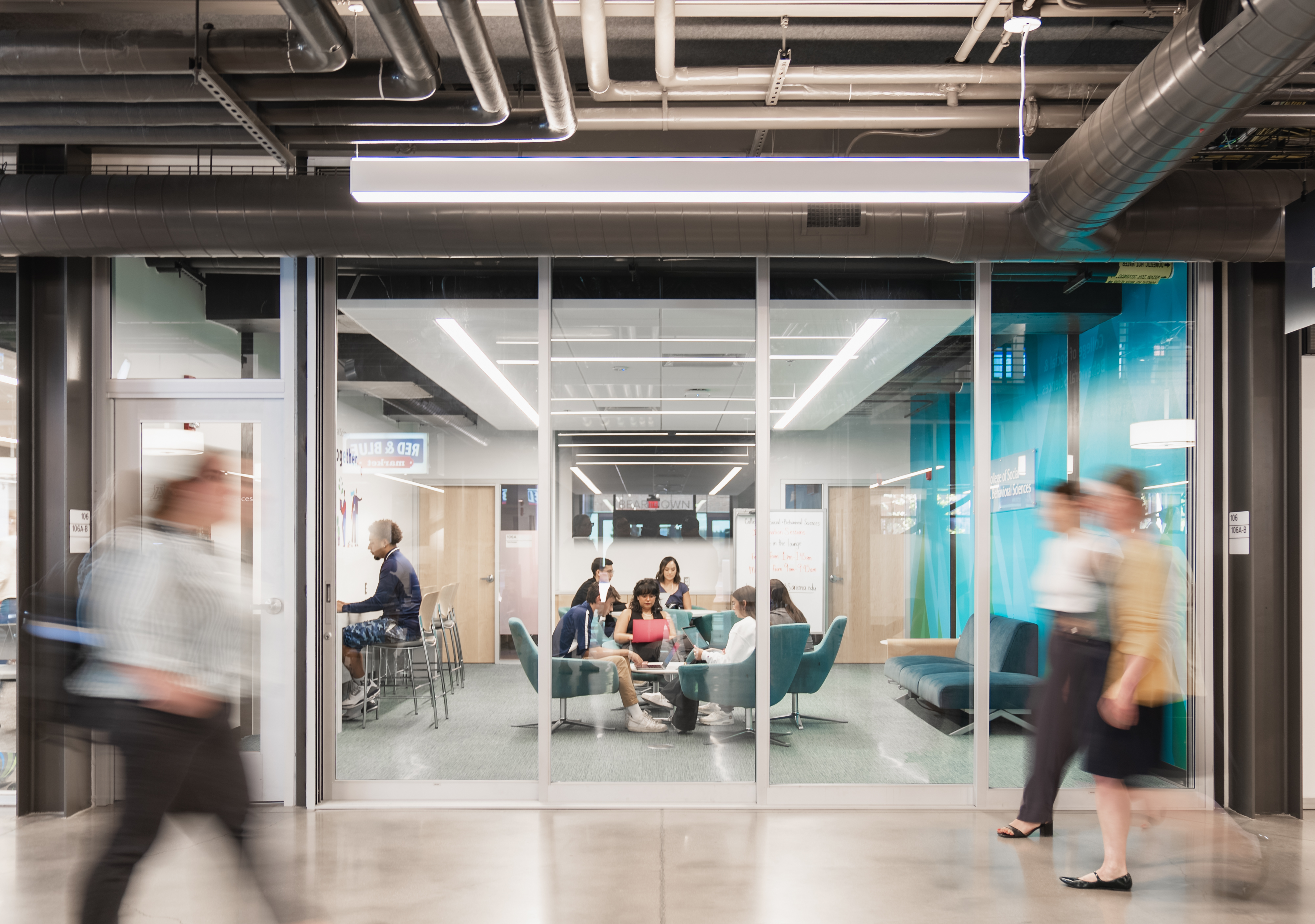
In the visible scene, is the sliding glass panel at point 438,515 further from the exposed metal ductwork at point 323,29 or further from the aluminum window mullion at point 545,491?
the exposed metal ductwork at point 323,29

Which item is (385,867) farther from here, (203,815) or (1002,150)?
(1002,150)

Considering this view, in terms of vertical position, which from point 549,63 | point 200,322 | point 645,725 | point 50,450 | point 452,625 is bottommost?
point 645,725

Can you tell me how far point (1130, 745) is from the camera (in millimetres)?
3611

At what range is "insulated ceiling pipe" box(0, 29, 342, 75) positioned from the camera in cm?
347

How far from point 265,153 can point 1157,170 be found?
4273mm

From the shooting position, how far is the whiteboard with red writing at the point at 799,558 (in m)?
5.18

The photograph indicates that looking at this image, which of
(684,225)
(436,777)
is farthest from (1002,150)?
(436,777)

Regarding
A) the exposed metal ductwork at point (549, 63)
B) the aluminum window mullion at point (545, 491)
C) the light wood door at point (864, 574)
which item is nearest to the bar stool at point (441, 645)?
the aluminum window mullion at point (545, 491)

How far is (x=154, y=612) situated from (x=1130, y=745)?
3492mm

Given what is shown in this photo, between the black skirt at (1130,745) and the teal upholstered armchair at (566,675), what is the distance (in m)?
2.50

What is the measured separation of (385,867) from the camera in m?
4.06

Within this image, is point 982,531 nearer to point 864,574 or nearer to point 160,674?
point 864,574

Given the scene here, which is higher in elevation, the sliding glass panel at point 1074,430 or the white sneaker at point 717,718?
the sliding glass panel at point 1074,430

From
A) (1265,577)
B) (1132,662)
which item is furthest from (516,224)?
(1265,577)
